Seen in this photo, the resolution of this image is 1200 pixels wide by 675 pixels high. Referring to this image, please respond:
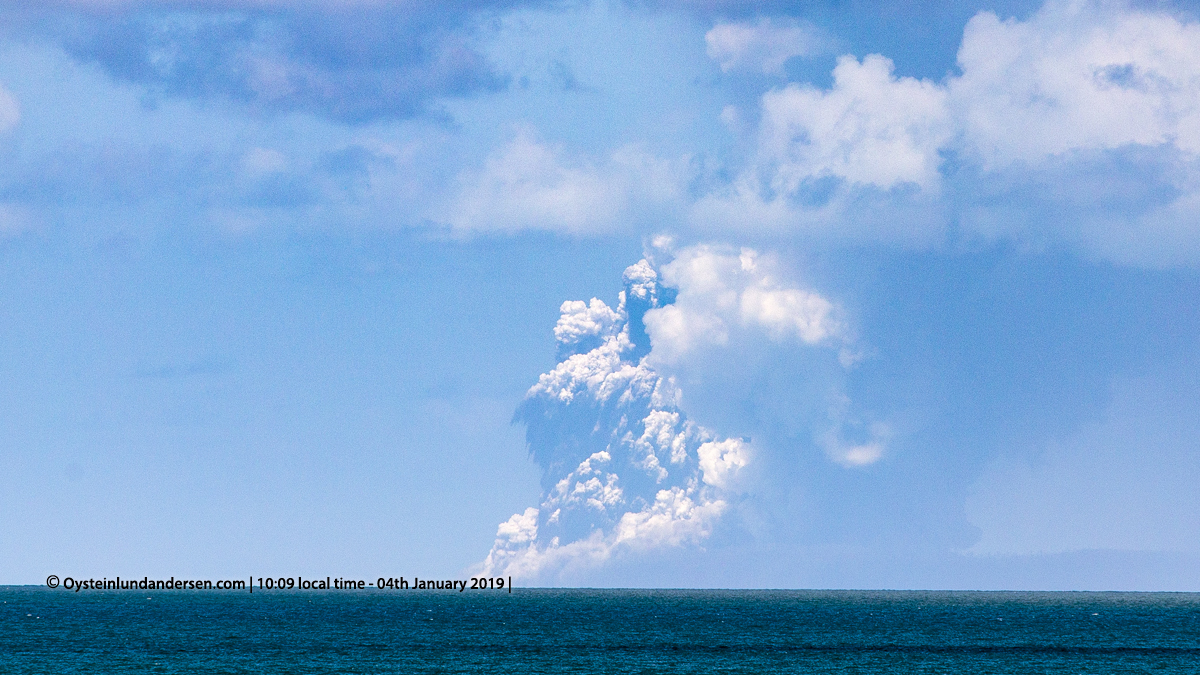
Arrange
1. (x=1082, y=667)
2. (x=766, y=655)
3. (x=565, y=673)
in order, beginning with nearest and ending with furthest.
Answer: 1. (x=565, y=673)
2. (x=1082, y=667)
3. (x=766, y=655)

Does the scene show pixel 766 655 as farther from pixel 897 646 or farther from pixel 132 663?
pixel 132 663

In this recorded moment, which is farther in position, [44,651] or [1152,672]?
[44,651]

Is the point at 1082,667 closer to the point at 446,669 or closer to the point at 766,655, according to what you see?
the point at 766,655

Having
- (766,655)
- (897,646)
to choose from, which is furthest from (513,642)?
(897,646)

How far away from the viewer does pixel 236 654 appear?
17225cm

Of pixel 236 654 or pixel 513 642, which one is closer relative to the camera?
pixel 236 654

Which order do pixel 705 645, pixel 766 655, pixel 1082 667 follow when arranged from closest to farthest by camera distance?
1. pixel 1082 667
2. pixel 766 655
3. pixel 705 645

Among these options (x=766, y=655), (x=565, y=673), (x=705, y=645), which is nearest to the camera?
(x=565, y=673)

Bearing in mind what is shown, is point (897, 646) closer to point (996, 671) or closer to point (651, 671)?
point (996, 671)

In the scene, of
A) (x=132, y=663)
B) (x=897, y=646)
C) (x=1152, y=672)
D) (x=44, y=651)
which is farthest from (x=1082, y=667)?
(x=44, y=651)

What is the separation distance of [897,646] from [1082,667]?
3681 cm

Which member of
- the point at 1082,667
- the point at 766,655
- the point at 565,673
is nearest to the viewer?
the point at 565,673

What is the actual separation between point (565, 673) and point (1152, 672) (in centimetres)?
6831

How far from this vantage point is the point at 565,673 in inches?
5930
